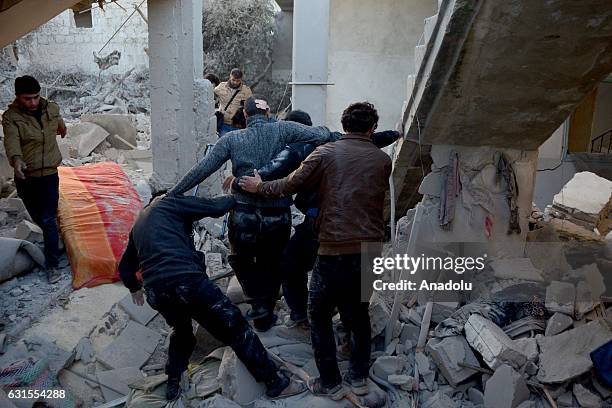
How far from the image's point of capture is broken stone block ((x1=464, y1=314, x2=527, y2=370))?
10.9 feet

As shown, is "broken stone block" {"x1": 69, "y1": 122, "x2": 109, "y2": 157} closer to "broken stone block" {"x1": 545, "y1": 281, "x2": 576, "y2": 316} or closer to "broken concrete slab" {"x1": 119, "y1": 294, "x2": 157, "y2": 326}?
"broken concrete slab" {"x1": 119, "y1": 294, "x2": 157, "y2": 326}

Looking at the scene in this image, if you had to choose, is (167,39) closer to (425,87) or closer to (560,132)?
(425,87)

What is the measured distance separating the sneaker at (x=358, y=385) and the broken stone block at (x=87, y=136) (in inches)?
308

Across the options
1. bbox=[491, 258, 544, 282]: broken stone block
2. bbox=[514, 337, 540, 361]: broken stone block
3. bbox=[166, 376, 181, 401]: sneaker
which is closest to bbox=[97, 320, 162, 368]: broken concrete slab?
bbox=[166, 376, 181, 401]: sneaker

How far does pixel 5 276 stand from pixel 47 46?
16.8m

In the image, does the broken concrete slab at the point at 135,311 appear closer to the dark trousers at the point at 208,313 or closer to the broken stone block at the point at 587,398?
the dark trousers at the point at 208,313

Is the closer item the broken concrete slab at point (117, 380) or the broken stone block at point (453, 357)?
the broken stone block at point (453, 357)

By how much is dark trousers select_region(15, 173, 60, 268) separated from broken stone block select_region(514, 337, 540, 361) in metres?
4.06

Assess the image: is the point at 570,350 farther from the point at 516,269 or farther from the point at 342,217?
the point at 342,217

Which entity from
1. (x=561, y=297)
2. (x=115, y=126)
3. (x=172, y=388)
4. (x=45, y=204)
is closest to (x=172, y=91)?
(x=45, y=204)

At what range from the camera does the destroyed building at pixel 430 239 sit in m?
3.43

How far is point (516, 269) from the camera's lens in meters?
4.37

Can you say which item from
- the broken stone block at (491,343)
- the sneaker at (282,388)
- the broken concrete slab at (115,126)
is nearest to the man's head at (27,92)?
the sneaker at (282,388)

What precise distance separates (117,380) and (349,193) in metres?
2.34
